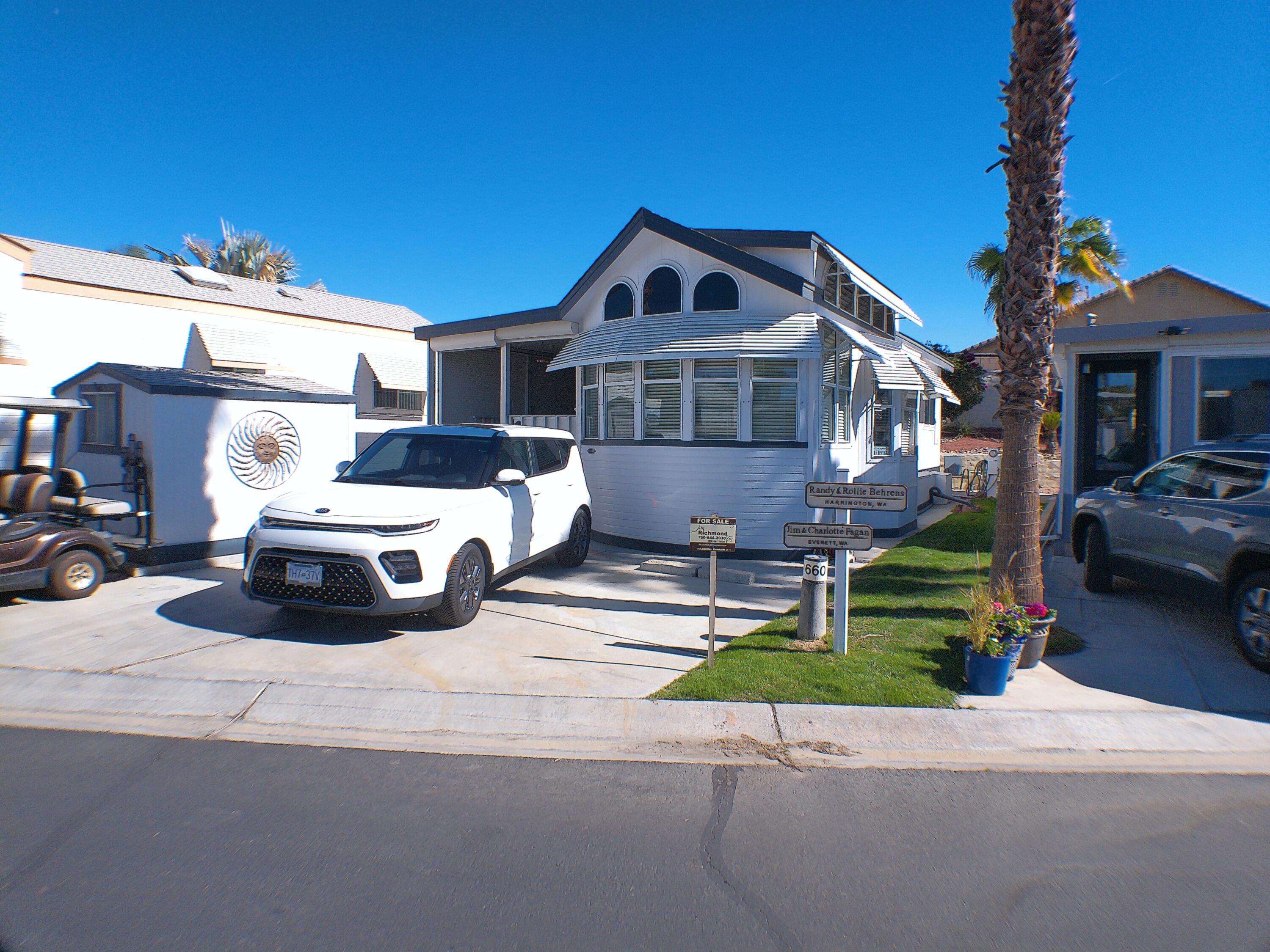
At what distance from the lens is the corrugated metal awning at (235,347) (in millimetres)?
20453

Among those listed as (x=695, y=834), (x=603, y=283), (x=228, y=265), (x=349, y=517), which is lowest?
(x=695, y=834)

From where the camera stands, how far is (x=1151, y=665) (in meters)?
6.02

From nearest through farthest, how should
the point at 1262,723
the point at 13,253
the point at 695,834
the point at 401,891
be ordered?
the point at 401,891
the point at 695,834
the point at 1262,723
the point at 13,253

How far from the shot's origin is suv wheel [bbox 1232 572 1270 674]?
566cm

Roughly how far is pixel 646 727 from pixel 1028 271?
4831 mm

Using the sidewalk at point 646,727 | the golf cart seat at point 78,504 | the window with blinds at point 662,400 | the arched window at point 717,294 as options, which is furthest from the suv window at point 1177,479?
the golf cart seat at point 78,504

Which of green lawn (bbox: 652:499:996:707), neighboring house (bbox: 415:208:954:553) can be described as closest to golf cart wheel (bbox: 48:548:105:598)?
green lawn (bbox: 652:499:996:707)

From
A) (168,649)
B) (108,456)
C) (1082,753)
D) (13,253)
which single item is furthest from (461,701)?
(13,253)

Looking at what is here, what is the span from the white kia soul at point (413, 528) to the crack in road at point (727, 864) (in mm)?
3137

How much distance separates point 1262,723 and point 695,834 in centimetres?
412

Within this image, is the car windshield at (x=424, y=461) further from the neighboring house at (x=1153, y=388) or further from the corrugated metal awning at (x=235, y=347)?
the corrugated metal awning at (x=235, y=347)

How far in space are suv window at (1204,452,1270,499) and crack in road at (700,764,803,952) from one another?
506cm

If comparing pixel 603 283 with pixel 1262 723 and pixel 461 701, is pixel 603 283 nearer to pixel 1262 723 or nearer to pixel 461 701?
pixel 461 701

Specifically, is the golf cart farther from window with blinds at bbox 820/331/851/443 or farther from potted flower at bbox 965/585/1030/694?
window with blinds at bbox 820/331/851/443
